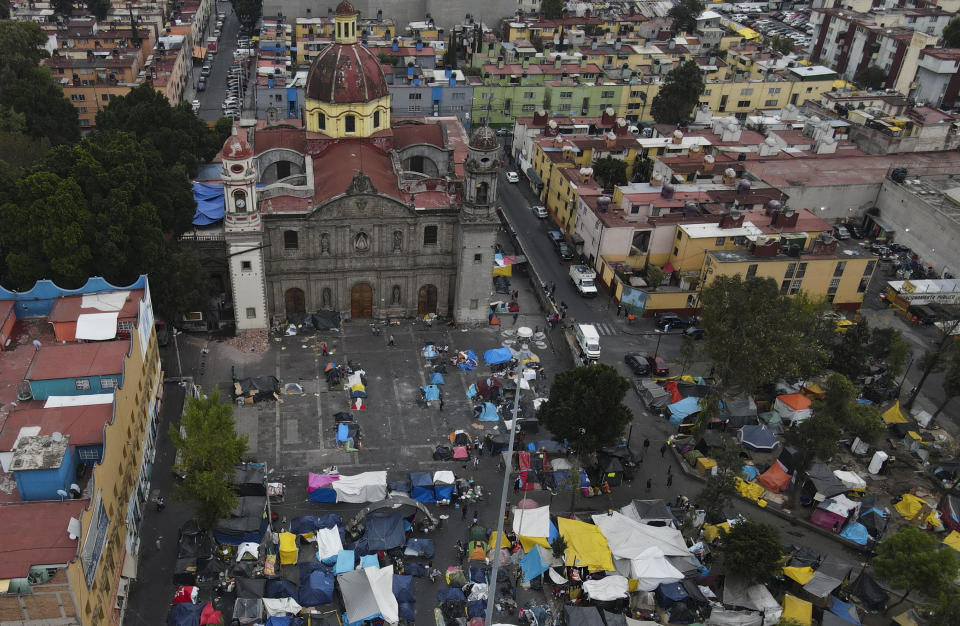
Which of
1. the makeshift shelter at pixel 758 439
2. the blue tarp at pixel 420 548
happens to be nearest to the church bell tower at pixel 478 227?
the makeshift shelter at pixel 758 439

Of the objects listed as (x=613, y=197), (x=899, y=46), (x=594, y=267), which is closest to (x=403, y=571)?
(x=594, y=267)

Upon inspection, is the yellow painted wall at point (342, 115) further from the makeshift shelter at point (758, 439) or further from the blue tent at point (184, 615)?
the blue tent at point (184, 615)

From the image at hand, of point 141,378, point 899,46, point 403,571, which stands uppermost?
point 899,46

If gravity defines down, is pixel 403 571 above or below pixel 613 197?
below

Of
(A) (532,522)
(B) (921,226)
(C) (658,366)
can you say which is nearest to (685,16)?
(B) (921,226)

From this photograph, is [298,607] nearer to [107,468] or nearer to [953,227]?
[107,468]
